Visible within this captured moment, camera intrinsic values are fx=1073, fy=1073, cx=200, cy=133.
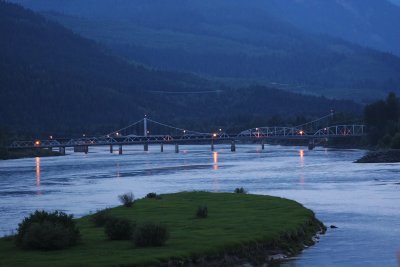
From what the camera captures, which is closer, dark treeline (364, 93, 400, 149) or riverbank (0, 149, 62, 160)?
riverbank (0, 149, 62, 160)

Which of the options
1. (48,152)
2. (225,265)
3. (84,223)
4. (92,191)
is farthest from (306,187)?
(48,152)

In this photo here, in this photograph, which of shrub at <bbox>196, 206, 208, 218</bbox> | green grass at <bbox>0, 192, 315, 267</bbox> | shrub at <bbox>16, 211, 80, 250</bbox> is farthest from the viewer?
shrub at <bbox>196, 206, 208, 218</bbox>

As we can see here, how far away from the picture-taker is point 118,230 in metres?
35.9

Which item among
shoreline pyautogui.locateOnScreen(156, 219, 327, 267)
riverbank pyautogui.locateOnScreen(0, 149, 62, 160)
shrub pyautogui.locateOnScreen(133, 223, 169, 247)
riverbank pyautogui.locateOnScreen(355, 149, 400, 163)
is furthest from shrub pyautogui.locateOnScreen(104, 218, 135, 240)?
riverbank pyautogui.locateOnScreen(0, 149, 62, 160)

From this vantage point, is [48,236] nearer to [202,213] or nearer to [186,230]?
[186,230]

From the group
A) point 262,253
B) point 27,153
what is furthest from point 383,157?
point 262,253

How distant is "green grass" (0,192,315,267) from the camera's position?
105 ft

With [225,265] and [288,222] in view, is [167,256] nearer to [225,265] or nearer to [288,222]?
[225,265]

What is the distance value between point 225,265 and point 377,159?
277ft

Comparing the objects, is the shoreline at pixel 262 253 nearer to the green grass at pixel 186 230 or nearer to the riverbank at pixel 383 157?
the green grass at pixel 186 230

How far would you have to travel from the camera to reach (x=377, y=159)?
115875 millimetres

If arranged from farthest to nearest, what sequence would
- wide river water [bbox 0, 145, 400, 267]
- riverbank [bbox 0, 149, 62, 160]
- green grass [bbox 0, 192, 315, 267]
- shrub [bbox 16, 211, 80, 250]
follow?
riverbank [bbox 0, 149, 62, 160] → wide river water [bbox 0, 145, 400, 267] → shrub [bbox 16, 211, 80, 250] → green grass [bbox 0, 192, 315, 267]

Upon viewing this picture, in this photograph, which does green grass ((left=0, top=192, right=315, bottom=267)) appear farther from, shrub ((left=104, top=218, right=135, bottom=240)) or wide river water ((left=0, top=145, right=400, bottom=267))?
wide river water ((left=0, top=145, right=400, bottom=267))

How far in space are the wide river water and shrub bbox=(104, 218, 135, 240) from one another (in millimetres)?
5471
